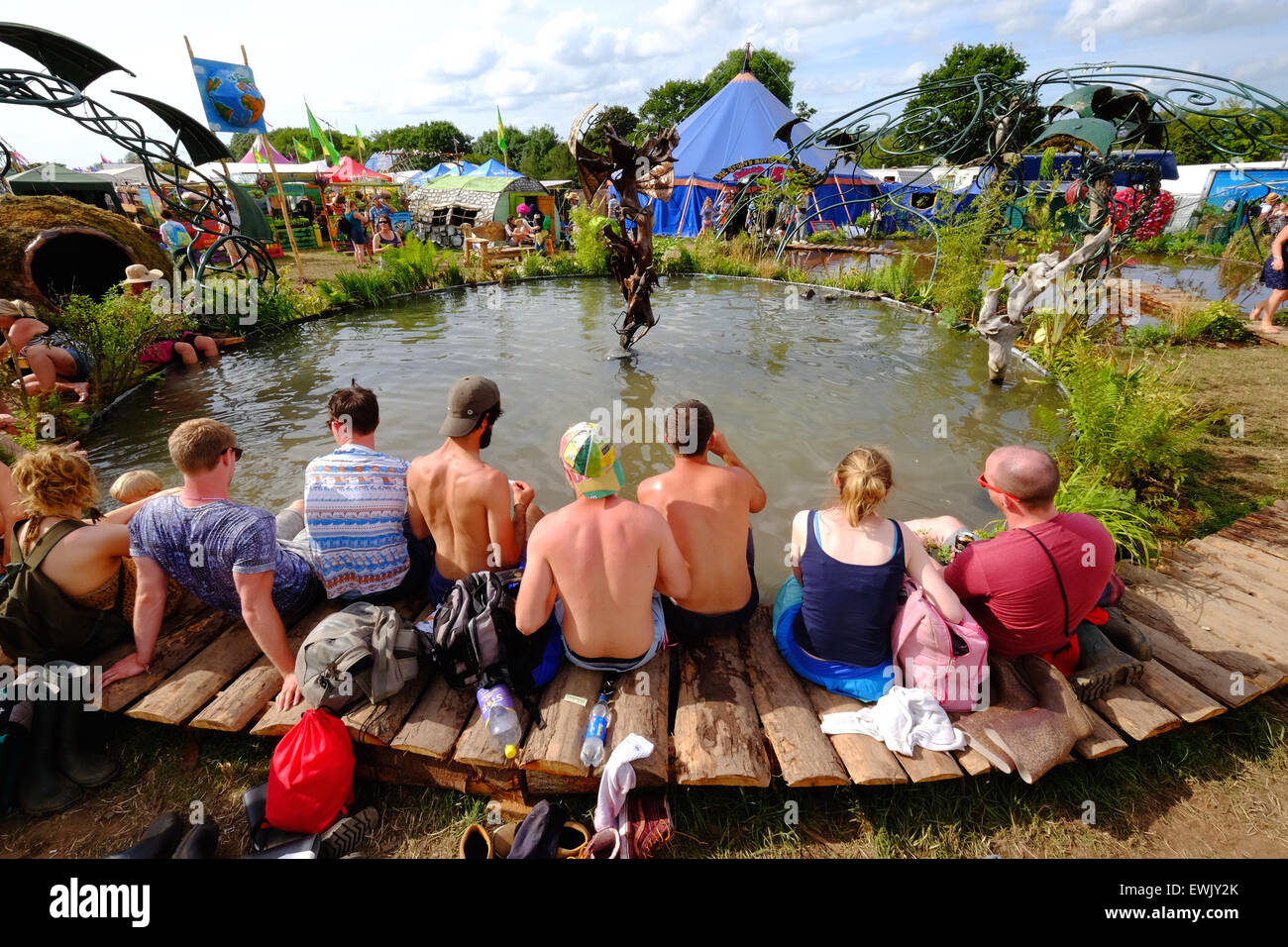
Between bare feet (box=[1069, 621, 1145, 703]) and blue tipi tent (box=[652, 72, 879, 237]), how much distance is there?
2132 cm

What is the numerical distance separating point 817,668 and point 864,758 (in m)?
0.51

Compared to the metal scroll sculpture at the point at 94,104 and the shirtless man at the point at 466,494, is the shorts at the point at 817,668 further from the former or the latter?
the metal scroll sculpture at the point at 94,104

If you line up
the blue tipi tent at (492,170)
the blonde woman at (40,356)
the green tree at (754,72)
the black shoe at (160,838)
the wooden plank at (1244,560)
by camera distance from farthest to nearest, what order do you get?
1. the green tree at (754,72)
2. the blue tipi tent at (492,170)
3. the blonde woman at (40,356)
4. the wooden plank at (1244,560)
5. the black shoe at (160,838)

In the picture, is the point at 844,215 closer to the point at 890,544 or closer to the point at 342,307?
the point at 342,307

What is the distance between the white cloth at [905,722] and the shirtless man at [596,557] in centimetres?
103

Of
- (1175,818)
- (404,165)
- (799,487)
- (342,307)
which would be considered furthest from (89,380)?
(404,165)

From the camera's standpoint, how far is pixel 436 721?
258 centimetres

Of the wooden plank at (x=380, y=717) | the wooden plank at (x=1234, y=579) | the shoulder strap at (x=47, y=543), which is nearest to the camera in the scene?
the wooden plank at (x=380, y=717)

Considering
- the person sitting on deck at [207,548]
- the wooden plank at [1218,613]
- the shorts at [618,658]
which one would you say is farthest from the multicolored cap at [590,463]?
the wooden plank at [1218,613]

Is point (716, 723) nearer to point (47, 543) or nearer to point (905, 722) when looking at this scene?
point (905, 722)

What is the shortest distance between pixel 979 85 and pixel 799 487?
9228 mm

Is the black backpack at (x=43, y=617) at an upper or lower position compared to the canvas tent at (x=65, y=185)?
lower

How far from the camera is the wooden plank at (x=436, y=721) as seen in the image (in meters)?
2.45

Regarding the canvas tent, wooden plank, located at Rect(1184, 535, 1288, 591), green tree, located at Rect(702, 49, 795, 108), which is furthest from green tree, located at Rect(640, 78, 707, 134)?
wooden plank, located at Rect(1184, 535, 1288, 591)
